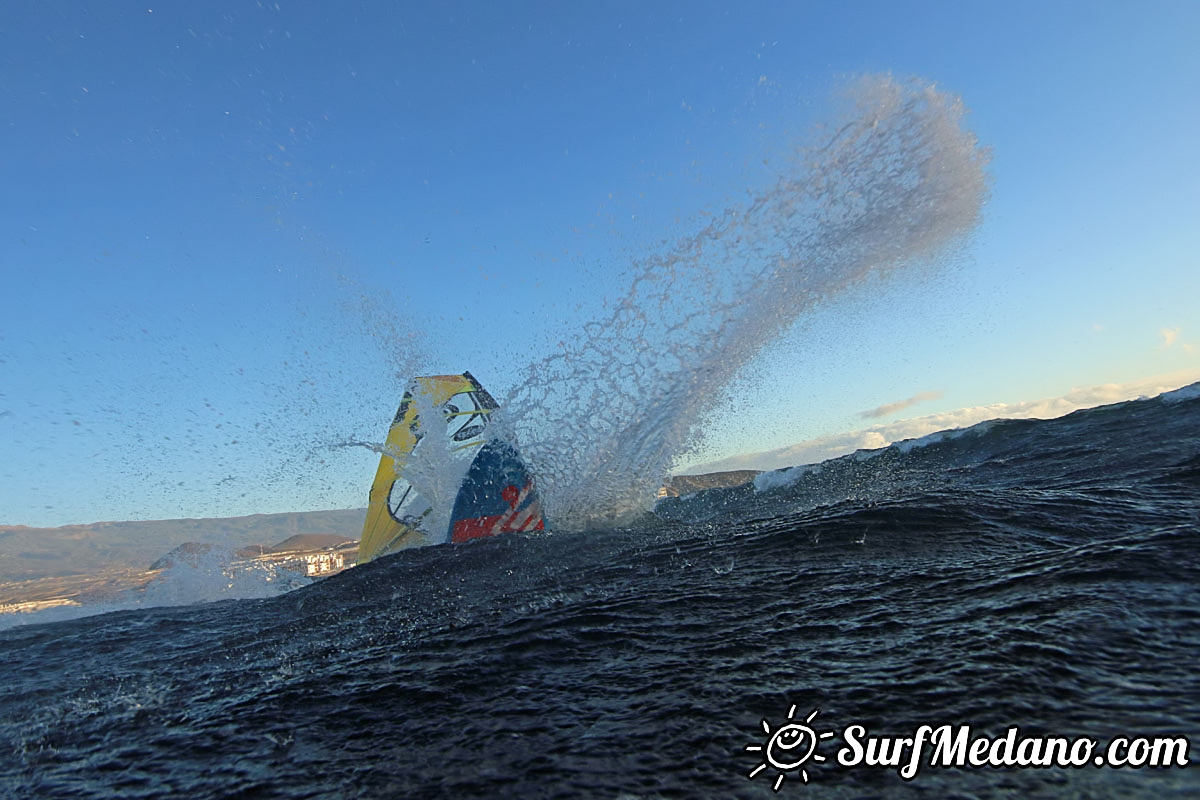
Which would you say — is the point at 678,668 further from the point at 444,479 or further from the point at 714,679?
the point at 444,479

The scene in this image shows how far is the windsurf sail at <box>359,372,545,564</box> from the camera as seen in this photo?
1391 cm

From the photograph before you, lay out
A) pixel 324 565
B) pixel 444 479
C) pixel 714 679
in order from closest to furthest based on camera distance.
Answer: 1. pixel 714 679
2. pixel 444 479
3. pixel 324 565

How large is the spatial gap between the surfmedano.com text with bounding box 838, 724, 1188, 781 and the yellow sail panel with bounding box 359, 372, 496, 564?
13970 mm

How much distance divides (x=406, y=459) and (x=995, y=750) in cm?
1474

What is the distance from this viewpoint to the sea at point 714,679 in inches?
79.4

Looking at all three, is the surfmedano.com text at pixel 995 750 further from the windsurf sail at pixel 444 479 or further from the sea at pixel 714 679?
the windsurf sail at pixel 444 479

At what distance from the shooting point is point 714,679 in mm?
2809

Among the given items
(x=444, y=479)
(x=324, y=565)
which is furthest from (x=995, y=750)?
(x=324, y=565)

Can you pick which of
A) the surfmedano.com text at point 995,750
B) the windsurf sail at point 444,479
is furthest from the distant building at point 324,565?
the surfmedano.com text at point 995,750

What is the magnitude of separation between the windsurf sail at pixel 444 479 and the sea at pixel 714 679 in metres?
7.44

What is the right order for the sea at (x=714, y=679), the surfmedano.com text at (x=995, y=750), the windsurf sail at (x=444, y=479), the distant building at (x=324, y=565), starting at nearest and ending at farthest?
the surfmedano.com text at (x=995, y=750) < the sea at (x=714, y=679) < the windsurf sail at (x=444, y=479) < the distant building at (x=324, y=565)

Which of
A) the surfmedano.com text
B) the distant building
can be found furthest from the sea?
the distant building

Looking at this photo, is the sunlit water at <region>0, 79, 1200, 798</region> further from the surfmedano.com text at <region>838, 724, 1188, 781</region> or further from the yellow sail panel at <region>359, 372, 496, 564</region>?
the yellow sail panel at <region>359, 372, 496, 564</region>

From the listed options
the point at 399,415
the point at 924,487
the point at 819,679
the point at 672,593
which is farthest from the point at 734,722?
the point at 399,415
